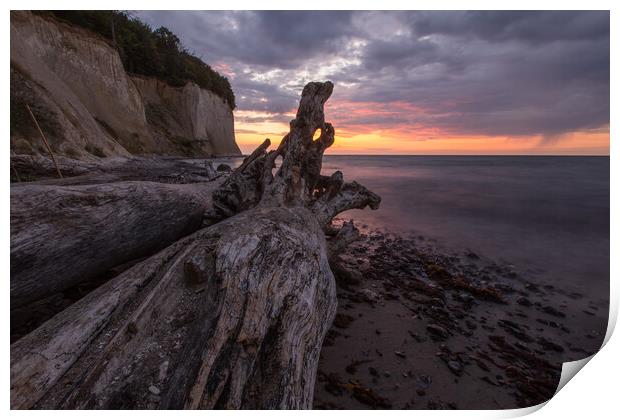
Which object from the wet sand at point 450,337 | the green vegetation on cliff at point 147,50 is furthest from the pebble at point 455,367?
the green vegetation on cliff at point 147,50

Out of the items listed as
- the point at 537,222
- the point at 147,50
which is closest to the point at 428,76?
the point at 537,222

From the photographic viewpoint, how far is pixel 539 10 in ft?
9.95

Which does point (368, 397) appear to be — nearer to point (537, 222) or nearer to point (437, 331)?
point (437, 331)

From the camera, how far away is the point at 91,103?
17.2m

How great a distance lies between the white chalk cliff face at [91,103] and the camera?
28.1 ft

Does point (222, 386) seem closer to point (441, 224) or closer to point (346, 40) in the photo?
point (346, 40)

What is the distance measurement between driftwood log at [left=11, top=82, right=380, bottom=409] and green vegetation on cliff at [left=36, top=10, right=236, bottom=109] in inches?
993

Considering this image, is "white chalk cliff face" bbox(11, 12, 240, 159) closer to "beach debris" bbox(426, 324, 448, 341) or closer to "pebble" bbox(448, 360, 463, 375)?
"beach debris" bbox(426, 324, 448, 341)

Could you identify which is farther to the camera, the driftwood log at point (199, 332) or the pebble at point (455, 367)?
the pebble at point (455, 367)

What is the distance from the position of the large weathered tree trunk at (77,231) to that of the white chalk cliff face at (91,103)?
13.6 ft

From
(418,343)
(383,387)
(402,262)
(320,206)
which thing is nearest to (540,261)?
(402,262)

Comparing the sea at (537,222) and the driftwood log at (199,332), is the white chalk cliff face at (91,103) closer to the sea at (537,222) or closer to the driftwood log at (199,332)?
the driftwood log at (199,332)

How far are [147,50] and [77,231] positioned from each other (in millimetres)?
34000

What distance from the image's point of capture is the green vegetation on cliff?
23.6 meters
